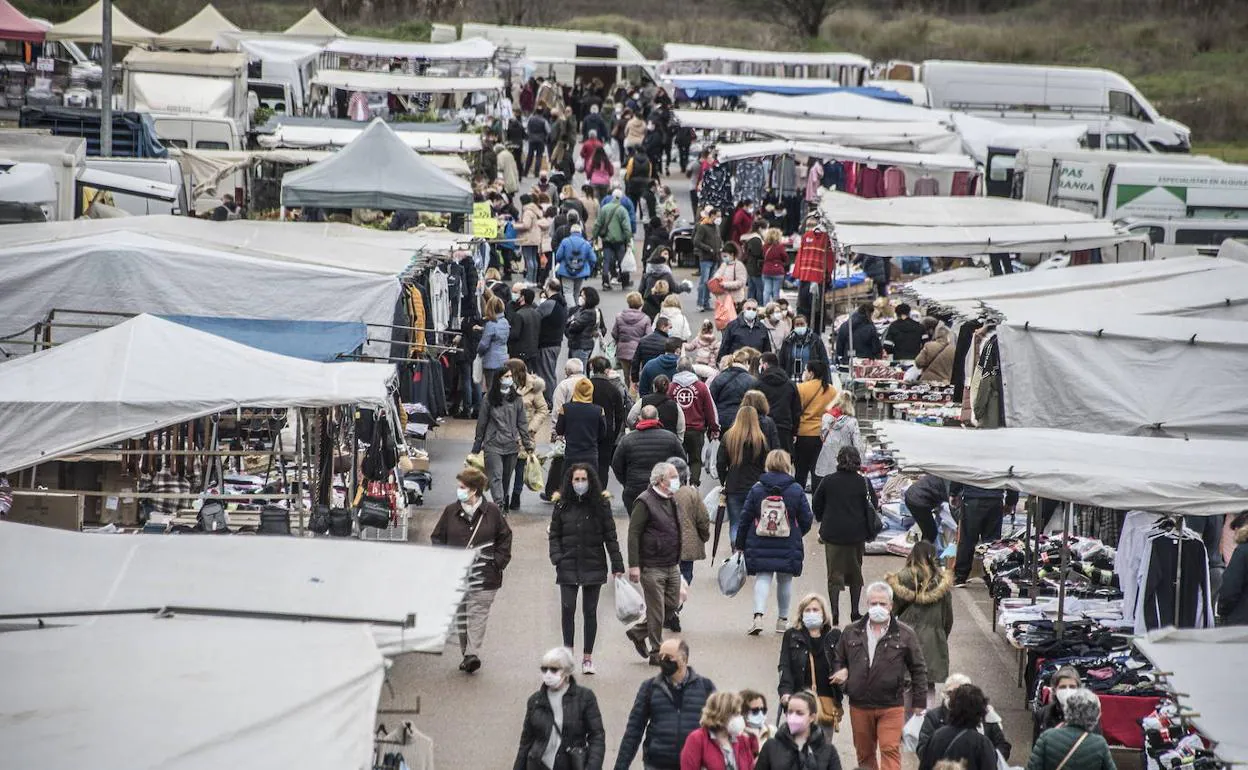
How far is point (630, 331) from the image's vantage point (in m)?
20.2

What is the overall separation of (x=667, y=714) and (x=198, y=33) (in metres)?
39.4

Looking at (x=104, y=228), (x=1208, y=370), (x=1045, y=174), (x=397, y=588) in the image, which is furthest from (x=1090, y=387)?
(x=1045, y=174)

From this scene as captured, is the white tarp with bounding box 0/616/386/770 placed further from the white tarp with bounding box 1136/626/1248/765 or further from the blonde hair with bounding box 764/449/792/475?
the blonde hair with bounding box 764/449/792/475

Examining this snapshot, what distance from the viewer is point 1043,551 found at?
14422 mm

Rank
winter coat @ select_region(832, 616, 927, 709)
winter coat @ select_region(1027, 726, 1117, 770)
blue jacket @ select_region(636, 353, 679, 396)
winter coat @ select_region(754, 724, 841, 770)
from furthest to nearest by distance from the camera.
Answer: blue jacket @ select_region(636, 353, 679, 396), winter coat @ select_region(832, 616, 927, 709), winter coat @ select_region(1027, 726, 1117, 770), winter coat @ select_region(754, 724, 841, 770)

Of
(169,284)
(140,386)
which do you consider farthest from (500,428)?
(140,386)

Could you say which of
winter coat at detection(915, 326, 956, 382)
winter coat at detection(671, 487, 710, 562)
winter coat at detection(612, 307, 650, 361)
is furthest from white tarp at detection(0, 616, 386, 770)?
winter coat at detection(915, 326, 956, 382)

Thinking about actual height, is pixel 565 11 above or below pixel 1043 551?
above

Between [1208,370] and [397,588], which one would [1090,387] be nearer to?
[1208,370]

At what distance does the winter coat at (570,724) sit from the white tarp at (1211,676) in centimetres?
287

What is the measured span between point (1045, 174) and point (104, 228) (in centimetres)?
1746

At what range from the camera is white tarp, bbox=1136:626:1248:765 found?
25.8ft

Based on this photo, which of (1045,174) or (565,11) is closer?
(1045,174)

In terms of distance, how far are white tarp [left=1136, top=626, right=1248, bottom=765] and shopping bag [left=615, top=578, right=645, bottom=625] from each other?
4094 mm
